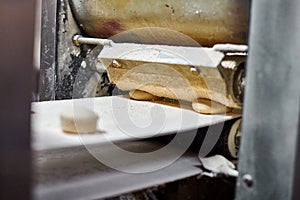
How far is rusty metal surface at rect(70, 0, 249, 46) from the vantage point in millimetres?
995

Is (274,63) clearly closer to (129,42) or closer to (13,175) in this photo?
(13,175)

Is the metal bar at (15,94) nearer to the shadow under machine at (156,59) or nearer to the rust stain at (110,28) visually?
the shadow under machine at (156,59)

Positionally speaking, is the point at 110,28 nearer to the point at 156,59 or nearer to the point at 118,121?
the point at 156,59

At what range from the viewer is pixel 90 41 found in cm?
137

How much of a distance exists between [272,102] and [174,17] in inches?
17.3

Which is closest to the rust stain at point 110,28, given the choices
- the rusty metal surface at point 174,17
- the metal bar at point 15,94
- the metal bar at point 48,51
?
the rusty metal surface at point 174,17

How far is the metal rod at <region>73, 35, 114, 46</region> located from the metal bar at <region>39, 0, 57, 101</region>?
7cm

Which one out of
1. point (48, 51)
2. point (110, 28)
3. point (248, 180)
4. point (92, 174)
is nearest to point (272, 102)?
point (248, 180)

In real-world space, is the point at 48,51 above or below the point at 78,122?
above

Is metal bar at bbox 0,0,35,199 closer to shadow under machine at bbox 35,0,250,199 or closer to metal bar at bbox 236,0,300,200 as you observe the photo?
shadow under machine at bbox 35,0,250,199

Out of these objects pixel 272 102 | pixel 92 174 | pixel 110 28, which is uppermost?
pixel 110 28

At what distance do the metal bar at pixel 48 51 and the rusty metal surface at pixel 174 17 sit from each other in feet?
0.26

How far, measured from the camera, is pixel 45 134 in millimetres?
865

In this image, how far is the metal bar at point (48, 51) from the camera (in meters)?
1.40
